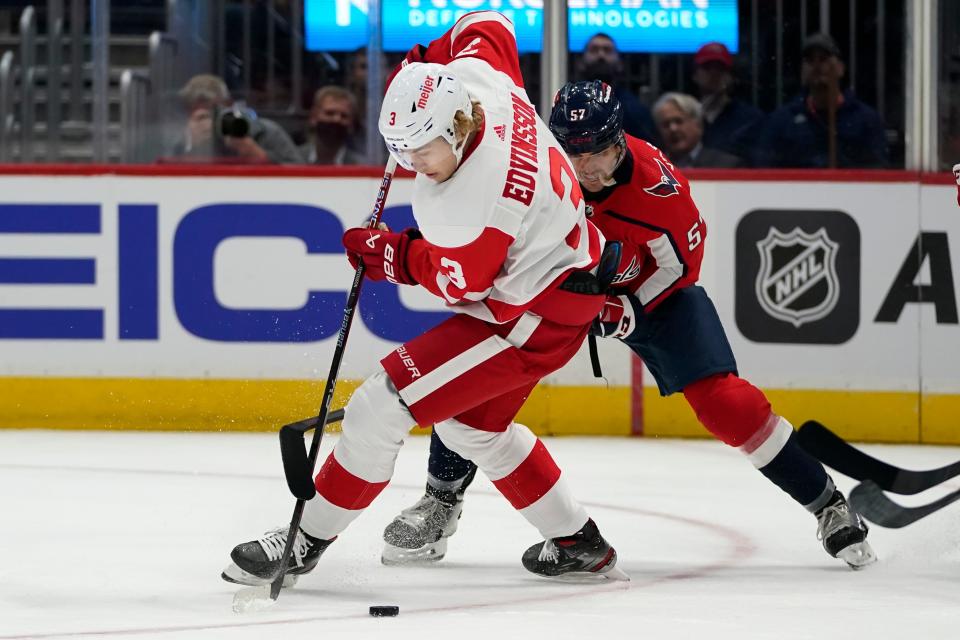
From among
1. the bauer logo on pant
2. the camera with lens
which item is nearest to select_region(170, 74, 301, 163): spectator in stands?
the camera with lens

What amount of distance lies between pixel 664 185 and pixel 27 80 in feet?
10.7

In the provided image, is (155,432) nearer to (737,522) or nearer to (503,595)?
(737,522)

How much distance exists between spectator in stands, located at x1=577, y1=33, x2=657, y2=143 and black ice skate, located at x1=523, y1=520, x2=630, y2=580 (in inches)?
107

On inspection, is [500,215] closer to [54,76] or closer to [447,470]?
[447,470]

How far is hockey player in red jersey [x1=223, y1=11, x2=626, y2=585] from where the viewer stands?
291 cm

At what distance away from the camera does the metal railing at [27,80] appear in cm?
586

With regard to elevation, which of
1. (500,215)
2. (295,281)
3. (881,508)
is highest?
(500,215)

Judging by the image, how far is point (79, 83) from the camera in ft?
18.8

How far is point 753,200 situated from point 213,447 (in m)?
2.11

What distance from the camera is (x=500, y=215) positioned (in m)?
2.92

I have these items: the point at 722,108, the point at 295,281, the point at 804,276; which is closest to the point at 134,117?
the point at 295,281

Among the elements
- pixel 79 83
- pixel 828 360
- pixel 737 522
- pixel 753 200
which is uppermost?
pixel 79 83

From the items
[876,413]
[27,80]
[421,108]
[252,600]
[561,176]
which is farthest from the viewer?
[27,80]

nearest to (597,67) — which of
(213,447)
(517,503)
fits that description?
(213,447)
